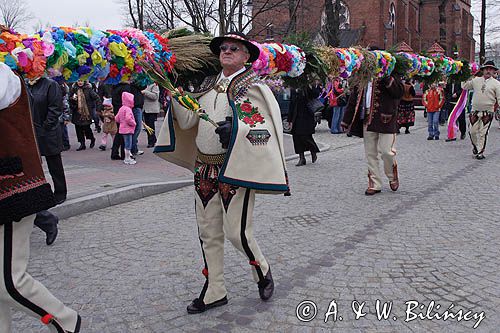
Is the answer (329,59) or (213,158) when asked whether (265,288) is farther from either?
(329,59)

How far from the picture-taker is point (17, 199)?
2.52 metres

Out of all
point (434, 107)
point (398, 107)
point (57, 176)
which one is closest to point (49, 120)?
point (57, 176)

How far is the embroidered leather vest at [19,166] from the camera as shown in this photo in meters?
2.51

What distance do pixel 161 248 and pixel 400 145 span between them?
9.27m

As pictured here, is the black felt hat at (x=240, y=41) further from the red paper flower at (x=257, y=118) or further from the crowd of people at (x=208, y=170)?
the red paper flower at (x=257, y=118)

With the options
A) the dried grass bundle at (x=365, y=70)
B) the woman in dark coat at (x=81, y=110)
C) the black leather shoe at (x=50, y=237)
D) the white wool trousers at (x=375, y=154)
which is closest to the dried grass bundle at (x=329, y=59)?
the dried grass bundle at (x=365, y=70)

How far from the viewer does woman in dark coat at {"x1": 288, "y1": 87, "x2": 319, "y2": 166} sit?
9914 mm

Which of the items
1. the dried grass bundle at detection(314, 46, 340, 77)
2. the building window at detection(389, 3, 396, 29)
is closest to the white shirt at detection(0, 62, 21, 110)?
the dried grass bundle at detection(314, 46, 340, 77)

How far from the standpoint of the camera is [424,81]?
34.7 ft

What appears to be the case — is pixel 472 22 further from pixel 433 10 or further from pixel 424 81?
pixel 424 81

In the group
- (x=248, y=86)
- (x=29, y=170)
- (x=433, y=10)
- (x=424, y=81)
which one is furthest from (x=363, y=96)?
(x=433, y=10)

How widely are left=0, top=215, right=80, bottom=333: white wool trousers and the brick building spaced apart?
1066 inches

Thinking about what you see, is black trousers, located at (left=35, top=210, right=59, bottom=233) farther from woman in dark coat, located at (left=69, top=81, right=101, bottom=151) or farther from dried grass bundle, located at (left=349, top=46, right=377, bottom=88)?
woman in dark coat, located at (left=69, top=81, right=101, bottom=151)

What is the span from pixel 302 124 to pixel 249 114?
6.70 meters
